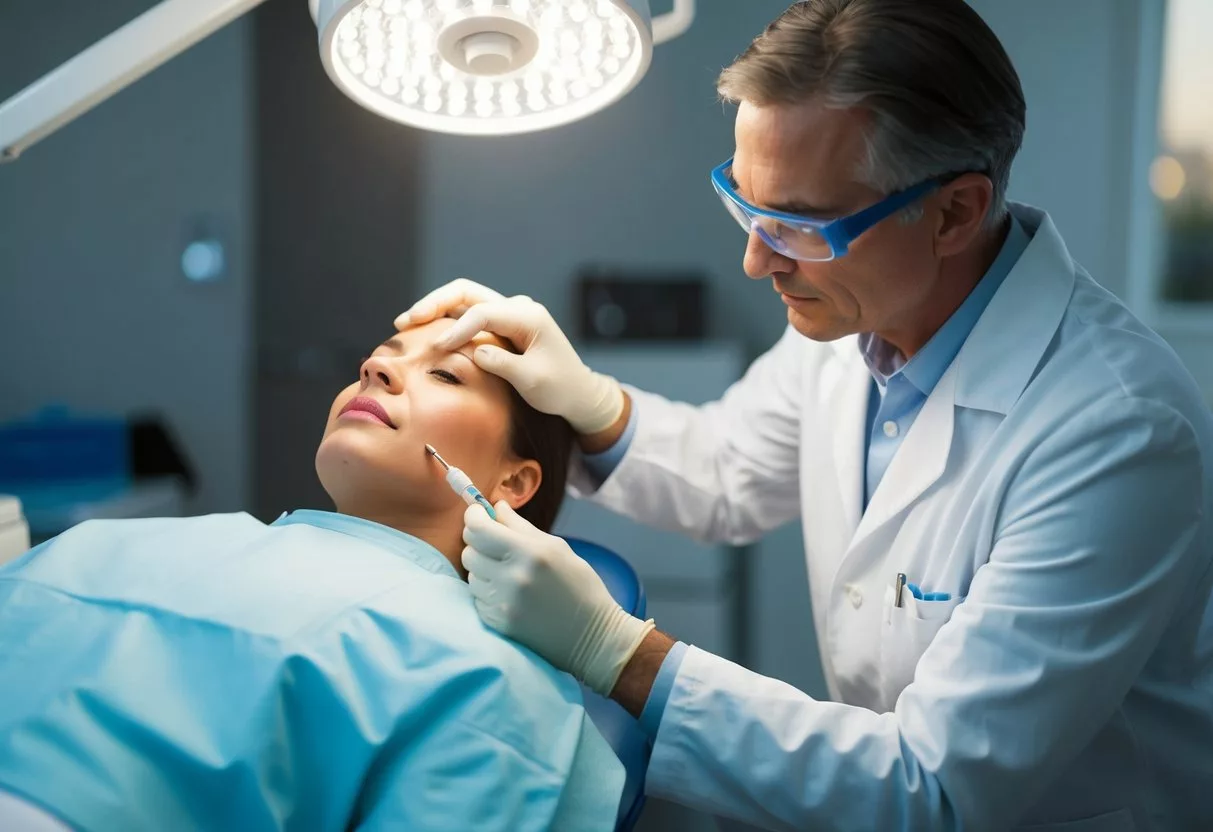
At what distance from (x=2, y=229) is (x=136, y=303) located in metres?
0.46

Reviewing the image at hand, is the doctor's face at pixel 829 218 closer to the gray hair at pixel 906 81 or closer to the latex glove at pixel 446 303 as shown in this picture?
the gray hair at pixel 906 81

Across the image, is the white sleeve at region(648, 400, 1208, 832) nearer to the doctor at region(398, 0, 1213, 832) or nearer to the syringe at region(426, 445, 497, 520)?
the doctor at region(398, 0, 1213, 832)

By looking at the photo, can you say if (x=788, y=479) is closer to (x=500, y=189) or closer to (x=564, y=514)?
(x=564, y=514)

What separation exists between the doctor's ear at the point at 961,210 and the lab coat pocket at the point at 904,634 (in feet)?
1.34

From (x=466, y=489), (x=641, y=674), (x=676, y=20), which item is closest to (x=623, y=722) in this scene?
(x=641, y=674)

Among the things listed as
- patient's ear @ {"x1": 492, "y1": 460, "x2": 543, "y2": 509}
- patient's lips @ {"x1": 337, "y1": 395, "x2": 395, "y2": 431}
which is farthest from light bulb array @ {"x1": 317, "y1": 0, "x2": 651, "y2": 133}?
patient's ear @ {"x1": 492, "y1": 460, "x2": 543, "y2": 509}

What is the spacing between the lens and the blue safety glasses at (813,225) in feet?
3.35

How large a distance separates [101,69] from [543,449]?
2.38ft

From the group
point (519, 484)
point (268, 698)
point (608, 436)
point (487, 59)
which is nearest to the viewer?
point (268, 698)

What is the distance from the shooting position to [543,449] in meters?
1.39

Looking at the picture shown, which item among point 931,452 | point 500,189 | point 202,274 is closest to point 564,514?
point 500,189

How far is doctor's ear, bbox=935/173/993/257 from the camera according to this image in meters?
1.05

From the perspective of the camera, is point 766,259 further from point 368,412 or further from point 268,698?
point 268,698

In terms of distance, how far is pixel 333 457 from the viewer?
1176 millimetres
